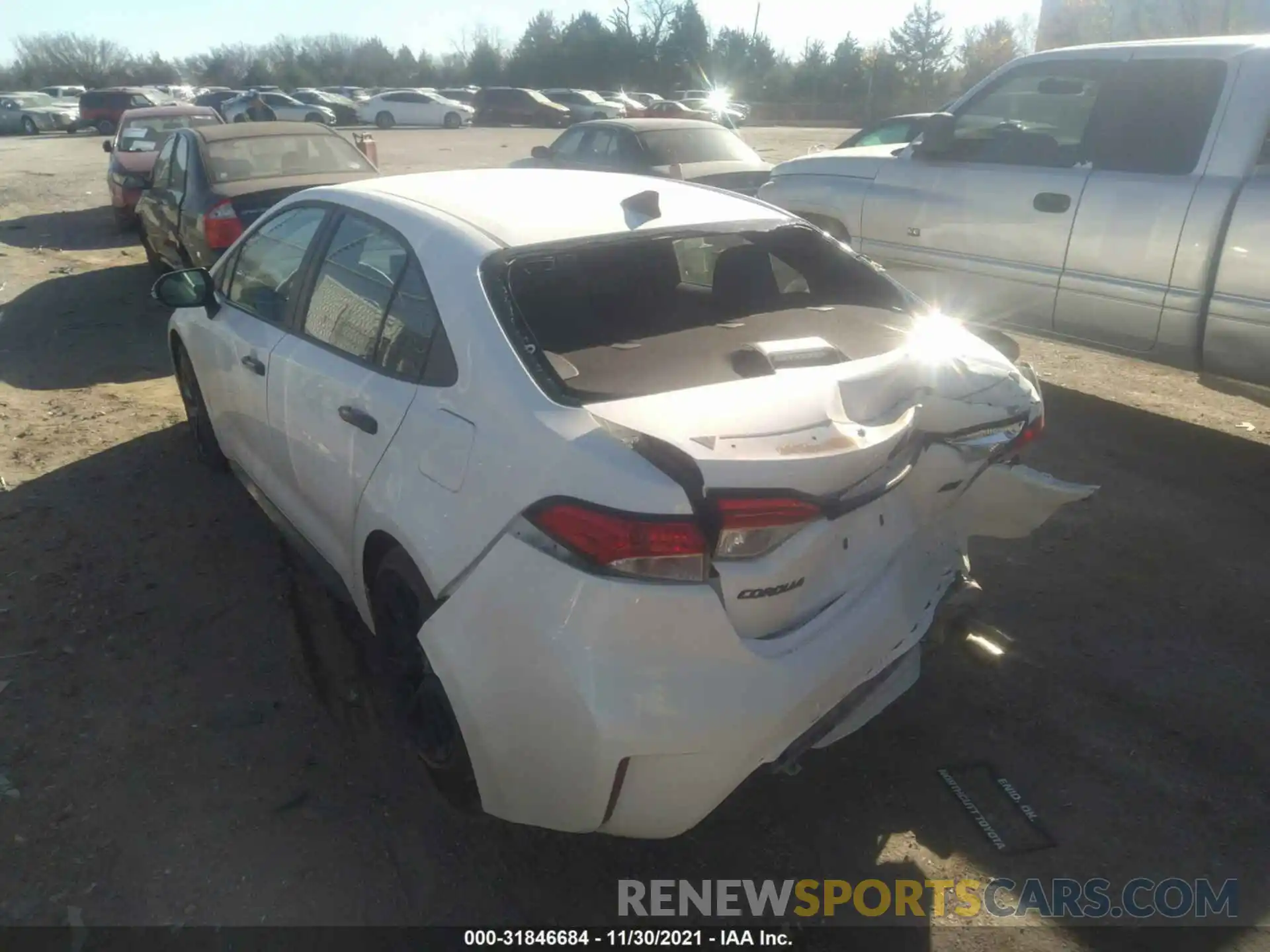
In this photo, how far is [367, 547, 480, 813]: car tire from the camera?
265 cm

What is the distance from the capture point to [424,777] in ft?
9.91

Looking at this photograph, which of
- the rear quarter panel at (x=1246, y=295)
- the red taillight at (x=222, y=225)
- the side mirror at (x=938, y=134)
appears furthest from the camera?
the red taillight at (x=222, y=225)

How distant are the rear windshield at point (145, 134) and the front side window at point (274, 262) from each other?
31.8 ft

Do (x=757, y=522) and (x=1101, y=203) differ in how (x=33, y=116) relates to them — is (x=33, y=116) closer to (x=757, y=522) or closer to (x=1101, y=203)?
(x=1101, y=203)

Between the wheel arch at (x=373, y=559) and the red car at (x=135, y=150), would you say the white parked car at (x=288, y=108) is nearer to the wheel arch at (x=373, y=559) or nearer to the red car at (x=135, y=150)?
the red car at (x=135, y=150)

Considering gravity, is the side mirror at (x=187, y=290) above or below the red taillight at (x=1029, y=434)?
above

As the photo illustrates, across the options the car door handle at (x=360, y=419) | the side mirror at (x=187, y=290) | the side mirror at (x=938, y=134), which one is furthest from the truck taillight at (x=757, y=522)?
the side mirror at (x=938, y=134)

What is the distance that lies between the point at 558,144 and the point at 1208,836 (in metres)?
11.2

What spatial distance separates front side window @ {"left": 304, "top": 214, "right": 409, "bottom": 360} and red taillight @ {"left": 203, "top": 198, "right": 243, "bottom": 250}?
452cm

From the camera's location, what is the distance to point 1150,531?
176 inches

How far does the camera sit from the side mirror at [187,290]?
420 cm

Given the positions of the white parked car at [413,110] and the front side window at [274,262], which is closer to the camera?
the front side window at [274,262]

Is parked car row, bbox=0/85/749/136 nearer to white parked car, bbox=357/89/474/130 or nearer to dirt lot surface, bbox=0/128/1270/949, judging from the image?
white parked car, bbox=357/89/474/130

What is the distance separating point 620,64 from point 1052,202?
202 feet
